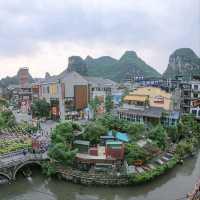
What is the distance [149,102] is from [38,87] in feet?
72.5

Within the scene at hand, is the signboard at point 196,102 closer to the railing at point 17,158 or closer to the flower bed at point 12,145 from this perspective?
the railing at point 17,158

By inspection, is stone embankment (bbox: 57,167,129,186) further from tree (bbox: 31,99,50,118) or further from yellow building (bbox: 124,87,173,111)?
tree (bbox: 31,99,50,118)

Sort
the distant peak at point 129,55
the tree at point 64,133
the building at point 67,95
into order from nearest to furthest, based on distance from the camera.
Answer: the tree at point 64,133 → the building at point 67,95 → the distant peak at point 129,55

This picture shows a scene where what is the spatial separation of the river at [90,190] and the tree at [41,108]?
795 inches

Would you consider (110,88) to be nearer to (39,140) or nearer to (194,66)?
(39,140)

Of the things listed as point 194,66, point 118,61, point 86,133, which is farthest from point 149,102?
point 118,61

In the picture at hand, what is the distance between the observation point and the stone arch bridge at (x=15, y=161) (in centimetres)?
2005

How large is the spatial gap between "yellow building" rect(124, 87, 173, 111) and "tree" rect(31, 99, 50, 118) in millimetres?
13284

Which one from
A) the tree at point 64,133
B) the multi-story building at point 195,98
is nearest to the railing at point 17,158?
the tree at point 64,133

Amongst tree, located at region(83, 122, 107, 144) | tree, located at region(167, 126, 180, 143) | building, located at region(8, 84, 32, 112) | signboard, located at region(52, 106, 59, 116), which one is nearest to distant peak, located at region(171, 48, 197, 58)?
building, located at region(8, 84, 32, 112)

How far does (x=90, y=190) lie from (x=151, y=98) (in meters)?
17.9

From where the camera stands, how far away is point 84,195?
59.0ft

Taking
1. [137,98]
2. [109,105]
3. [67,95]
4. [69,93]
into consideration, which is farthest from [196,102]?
[67,95]

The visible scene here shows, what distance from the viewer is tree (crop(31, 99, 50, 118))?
133ft
